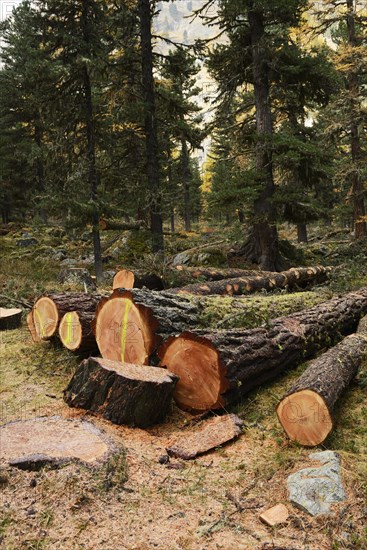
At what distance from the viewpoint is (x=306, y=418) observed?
3756mm

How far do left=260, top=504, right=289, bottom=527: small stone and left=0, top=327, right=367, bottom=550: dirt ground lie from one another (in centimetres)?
4

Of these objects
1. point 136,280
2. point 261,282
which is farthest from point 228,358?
point 261,282

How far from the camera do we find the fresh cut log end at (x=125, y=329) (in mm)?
5168

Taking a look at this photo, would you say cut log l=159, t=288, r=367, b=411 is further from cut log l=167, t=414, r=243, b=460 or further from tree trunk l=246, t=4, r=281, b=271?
tree trunk l=246, t=4, r=281, b=271

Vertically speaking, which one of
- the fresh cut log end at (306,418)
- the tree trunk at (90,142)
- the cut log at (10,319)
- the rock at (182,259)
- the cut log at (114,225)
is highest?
the tree trunk at (90,142)

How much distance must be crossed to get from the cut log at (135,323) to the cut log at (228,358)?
0.41 meters

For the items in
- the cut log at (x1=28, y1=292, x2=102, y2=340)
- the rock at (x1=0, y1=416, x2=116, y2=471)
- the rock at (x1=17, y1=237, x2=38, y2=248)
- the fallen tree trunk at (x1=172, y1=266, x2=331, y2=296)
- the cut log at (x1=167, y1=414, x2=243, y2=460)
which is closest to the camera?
the rock at (x1=0, y1=416, x2=116, y2=471)

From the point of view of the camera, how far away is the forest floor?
8.59 feet

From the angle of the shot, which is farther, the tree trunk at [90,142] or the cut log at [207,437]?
the tree trunk at [90,142]

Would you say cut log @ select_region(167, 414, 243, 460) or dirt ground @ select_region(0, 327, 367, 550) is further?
cut log @ select_region(167, 414, 243, 460)

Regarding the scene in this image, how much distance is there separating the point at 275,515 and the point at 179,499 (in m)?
0.76

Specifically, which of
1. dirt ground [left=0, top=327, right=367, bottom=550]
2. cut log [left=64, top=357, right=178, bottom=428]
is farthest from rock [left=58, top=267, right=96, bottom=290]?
dirt ground [left=0, top=327, right=367, bottom=550]

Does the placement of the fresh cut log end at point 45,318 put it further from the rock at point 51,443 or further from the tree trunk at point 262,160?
the tree trunk at point 262,160

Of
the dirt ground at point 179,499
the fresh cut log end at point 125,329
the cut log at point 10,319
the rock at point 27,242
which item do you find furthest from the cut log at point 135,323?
the rock at point 27,242
